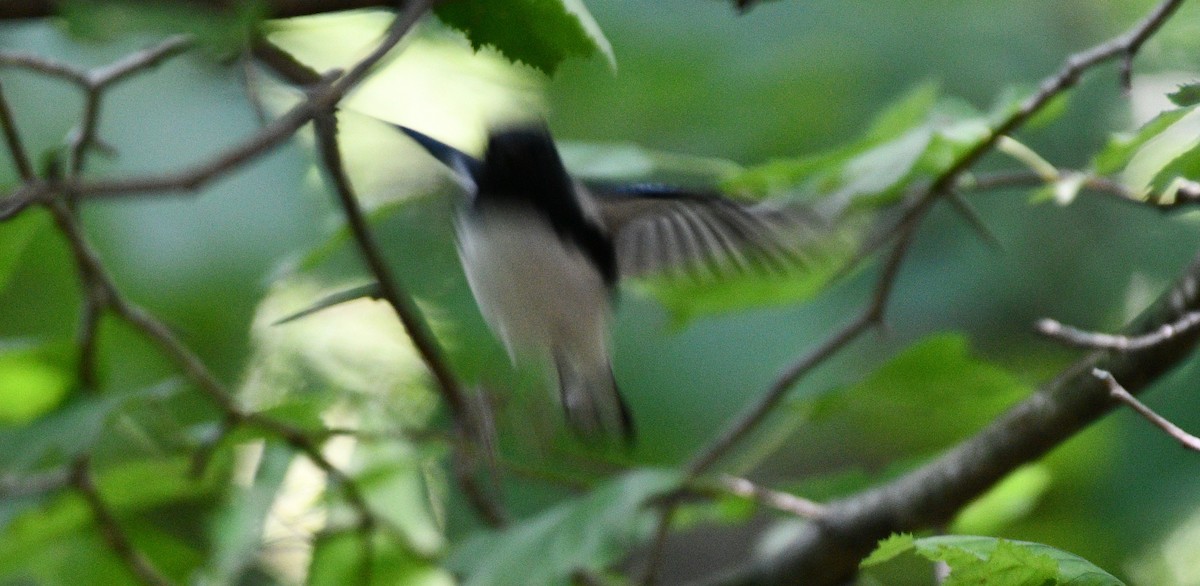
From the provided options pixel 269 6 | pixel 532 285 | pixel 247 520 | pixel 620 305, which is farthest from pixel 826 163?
pixel 620 305

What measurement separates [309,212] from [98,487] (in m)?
0.49

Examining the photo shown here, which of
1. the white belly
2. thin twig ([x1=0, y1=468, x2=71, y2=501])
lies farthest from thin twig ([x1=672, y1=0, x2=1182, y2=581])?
thin twig ([x1=0, y1=468, x2=71, y2=501])

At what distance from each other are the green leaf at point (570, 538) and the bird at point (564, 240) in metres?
0.15

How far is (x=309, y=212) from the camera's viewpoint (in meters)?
1.29

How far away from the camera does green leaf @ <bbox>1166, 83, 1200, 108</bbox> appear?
1.45ft

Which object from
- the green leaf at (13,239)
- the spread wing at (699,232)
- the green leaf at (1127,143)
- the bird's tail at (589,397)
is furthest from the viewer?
the bird's tail at (589,397)

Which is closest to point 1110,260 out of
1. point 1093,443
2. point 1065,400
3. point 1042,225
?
point 1042,225

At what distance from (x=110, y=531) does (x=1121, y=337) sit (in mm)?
660

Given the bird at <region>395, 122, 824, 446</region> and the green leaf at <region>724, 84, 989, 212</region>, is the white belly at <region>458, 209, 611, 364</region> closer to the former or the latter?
the bird at <region>395, 122, 824, 446</region>

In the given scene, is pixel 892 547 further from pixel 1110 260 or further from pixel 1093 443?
pixel 1110 260

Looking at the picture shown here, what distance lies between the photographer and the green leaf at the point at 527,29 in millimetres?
476

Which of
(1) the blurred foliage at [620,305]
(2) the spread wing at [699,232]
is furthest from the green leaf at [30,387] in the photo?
(2) the spread wing at [699,232]

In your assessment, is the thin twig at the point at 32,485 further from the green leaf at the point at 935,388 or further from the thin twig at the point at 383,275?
the green leaf at the point at 935,388

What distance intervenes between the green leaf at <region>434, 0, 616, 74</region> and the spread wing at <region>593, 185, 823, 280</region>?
31cm
